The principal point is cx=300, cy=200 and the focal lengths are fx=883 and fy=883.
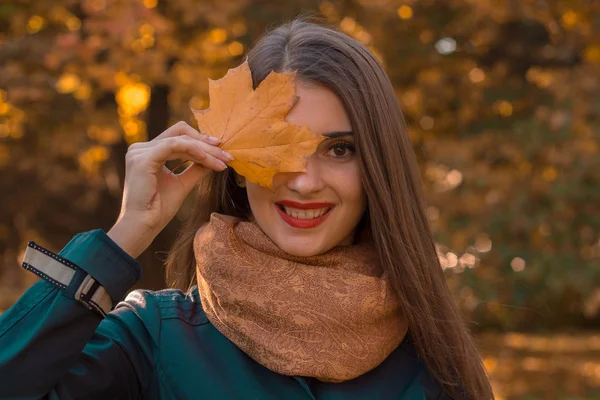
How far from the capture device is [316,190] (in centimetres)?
214

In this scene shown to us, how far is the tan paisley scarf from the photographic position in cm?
215

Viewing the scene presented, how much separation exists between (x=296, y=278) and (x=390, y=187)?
0.34 m

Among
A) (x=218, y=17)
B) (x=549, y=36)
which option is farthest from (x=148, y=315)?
(x=549, y=36)

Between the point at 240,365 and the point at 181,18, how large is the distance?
4298 mm

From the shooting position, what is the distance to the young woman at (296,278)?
1999 millimetres

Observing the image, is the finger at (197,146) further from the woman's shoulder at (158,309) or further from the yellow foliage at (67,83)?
the yellow foliage at (67,83)

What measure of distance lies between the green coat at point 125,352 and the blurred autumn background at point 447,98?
3751mm

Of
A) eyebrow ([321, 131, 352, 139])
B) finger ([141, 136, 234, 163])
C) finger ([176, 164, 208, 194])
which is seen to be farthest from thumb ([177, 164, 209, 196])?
eyebrow ([321, 131, 352, 139])

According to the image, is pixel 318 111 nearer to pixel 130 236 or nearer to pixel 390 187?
pixel 390 187

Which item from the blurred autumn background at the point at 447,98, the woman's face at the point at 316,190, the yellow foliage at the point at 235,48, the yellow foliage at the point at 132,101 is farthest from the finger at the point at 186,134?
the yellow foliage at the point at 132,101

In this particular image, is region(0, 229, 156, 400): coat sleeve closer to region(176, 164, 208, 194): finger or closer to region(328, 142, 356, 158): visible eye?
region(176, 164, 208, 194): finger

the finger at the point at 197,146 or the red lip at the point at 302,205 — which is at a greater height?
the finger at the point at 197,146

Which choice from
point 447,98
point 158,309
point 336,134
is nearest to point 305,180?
point 336,134

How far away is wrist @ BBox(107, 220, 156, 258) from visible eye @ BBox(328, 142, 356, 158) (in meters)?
0.50
